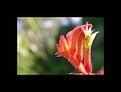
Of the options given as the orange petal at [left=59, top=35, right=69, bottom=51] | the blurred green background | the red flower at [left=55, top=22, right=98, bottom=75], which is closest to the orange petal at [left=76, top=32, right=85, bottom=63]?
the red flower at [left=55, top=22, right=98, bottom=75]

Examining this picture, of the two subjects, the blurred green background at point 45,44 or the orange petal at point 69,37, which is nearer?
the orange petal at point 69,37

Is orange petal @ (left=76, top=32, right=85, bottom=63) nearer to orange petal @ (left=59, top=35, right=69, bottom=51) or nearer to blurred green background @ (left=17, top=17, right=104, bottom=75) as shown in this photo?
orange petal @ (left=59, top=35, right=69, bottom=51)

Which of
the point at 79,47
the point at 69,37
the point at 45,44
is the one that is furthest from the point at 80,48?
the point at 45,44

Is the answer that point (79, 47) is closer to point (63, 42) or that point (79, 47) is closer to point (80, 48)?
point (80, 48)

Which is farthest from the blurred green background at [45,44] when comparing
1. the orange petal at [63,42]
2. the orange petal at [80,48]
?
the orange petal at [80,48]

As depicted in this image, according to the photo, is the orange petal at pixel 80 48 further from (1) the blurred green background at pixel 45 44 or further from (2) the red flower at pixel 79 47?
(1) the blurred green background at pixel 45 44

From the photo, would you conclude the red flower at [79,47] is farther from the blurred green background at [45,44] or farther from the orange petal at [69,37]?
the blurred green background at [45,44]
